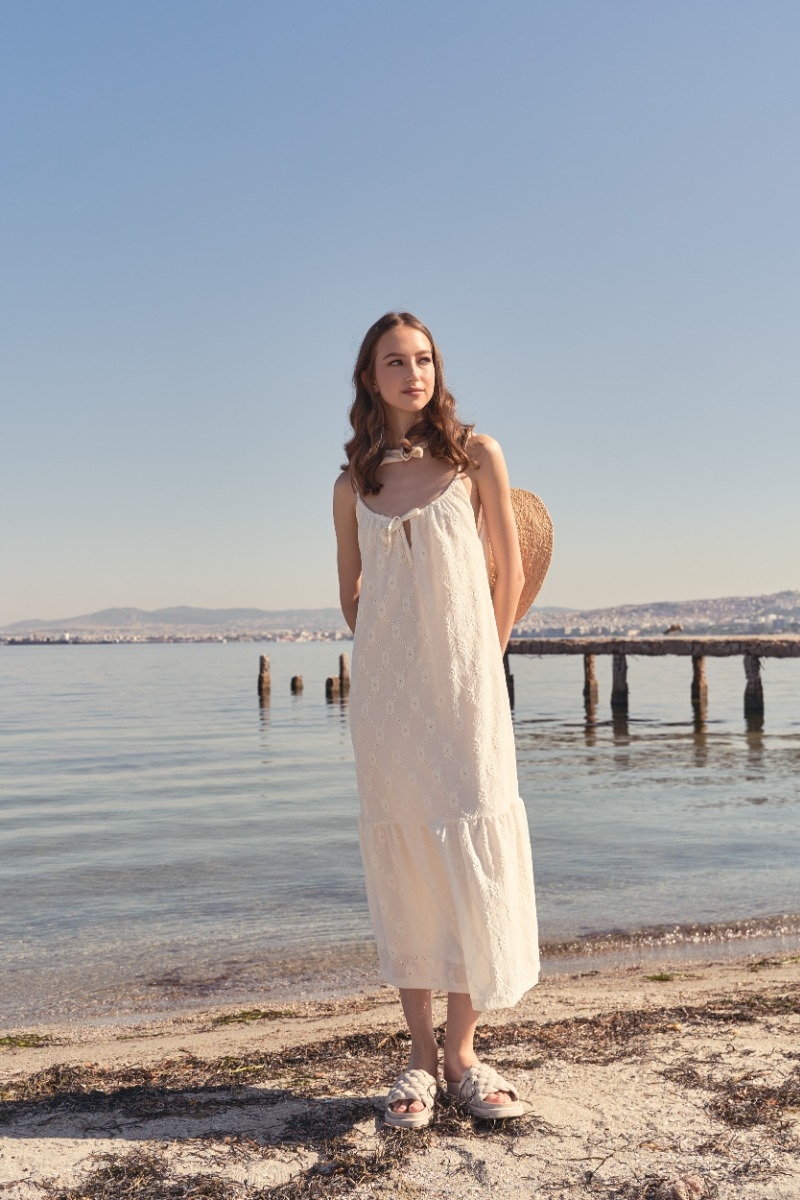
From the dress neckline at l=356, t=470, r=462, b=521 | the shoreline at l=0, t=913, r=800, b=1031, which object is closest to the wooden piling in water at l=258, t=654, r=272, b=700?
the shoreline at l=0, t=913, r=800, b=1031

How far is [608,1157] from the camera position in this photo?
2.92 meters

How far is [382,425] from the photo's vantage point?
349 cm

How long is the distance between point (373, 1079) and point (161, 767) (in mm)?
16166

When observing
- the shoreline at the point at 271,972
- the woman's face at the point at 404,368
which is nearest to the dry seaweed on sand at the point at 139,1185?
the woman's face at the point at 404,368

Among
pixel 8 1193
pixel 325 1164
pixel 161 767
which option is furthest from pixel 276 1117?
pixel 161 767

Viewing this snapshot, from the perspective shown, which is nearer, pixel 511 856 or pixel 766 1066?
pixel 511 856

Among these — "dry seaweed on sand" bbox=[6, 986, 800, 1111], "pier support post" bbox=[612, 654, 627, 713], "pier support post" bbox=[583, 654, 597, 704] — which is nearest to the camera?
"dry seaweed on sand" bbox=[6, 986, 800, 1111]

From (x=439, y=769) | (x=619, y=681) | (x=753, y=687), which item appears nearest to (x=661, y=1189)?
(x=439, y=769)

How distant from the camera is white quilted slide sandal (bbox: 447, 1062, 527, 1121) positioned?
3.14 m

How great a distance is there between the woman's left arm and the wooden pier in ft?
77.8

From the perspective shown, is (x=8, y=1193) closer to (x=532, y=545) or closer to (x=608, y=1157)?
(x=608, y=1157)

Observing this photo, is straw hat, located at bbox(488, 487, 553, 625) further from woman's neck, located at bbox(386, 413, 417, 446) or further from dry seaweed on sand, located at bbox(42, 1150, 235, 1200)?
dry seaweed on sand, located at bbox(42, 1150, 235, 1200)

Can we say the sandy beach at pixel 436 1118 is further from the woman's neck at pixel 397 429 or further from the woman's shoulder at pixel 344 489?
the woman's neck at pixel 397 429

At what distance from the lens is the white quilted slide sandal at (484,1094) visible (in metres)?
3.14
